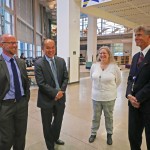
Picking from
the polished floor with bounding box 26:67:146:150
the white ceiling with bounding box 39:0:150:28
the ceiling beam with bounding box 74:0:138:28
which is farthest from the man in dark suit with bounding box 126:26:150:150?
the ceiling beam with bounding box 74:0:138:28

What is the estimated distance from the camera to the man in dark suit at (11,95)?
5.51 feet

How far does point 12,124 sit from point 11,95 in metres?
0.33

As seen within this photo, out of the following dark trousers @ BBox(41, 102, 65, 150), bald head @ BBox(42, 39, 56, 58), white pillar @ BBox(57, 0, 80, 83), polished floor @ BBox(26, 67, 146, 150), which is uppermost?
white pillar @ BBox(57, 0, 80, 83)

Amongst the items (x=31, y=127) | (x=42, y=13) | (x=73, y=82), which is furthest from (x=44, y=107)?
(x=42, y=13)

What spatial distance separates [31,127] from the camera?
3.01 m

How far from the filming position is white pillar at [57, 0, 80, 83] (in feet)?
21.8

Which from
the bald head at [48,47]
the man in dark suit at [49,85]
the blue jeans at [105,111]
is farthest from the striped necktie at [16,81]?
the blue jeans at [105,111]

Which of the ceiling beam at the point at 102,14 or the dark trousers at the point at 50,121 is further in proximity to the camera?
the ceiling beam at the point at 102,14

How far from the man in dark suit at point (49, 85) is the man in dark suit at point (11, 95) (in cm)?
23

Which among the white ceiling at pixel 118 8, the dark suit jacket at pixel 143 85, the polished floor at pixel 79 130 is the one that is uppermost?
the white ceiling at pixel 118 8

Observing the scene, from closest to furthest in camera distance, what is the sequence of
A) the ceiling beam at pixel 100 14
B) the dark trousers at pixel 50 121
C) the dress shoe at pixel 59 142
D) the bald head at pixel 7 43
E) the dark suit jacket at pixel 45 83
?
1. the bald head at pixel 7 43
2. the dark suit jacket at pixel 45 83
3. the dark trousers at pixel 50 121
4. the dress shoe at pixel 59 142
5. the ceiling beam at pixel 100 14

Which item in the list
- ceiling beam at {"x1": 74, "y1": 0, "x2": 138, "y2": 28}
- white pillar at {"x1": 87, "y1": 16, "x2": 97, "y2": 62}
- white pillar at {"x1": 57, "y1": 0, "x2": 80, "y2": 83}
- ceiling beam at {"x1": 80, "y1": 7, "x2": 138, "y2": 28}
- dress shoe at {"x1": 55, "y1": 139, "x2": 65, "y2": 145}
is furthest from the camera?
white pillar at {"x1": 87, "y1": 16, "x2": 97, "y2": 62}

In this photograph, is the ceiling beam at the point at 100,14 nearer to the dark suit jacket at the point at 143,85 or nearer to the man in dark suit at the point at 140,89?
the man in dark suit at the point at 140,89

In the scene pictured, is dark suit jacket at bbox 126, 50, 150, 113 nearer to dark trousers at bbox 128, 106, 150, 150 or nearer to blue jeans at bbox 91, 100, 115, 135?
dark trousers at bbox 128, 106, 150, 150
